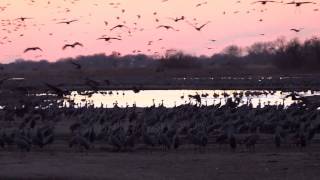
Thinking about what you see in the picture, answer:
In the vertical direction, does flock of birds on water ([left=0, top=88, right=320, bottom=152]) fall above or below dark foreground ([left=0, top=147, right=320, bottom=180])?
above

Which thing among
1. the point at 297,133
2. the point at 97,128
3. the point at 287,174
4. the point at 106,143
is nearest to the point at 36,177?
the point at 287,174

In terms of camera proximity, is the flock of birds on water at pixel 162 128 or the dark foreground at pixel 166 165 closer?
the dark foreground at pixel 166 165

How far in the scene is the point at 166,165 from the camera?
70.7 feet

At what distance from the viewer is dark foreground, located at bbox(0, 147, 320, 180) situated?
19766 millimetres

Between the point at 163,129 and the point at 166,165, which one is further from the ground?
the point at 163,129

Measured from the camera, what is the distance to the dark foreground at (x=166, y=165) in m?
19.8

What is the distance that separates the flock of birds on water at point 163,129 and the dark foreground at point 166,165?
0.95m

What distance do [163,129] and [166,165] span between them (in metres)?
6.05

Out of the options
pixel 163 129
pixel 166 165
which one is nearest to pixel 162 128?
pixel 163 129

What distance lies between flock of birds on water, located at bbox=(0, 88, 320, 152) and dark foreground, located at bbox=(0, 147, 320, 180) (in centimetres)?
95

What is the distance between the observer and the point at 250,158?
23.0 m

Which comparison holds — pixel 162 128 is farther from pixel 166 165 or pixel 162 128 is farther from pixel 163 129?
pixel 166 165

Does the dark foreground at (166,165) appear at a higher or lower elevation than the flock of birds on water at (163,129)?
lower

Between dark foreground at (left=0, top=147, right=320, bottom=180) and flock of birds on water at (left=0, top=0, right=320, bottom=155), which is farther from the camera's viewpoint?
flock of birds on water at (left=0, top=0, right=320, bottom=155)
